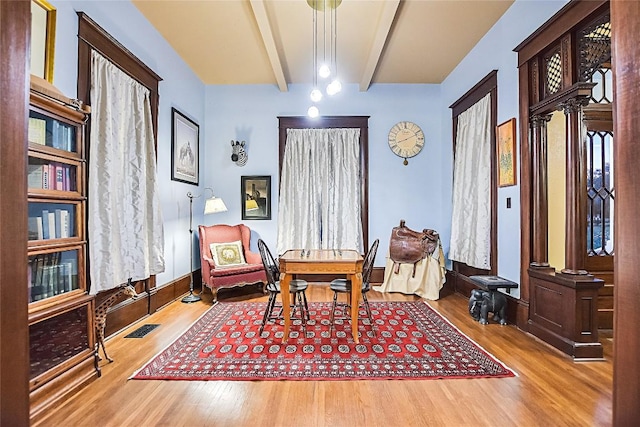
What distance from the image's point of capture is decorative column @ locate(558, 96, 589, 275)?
2.88 m

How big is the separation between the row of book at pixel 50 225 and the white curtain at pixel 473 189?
13.6 feet

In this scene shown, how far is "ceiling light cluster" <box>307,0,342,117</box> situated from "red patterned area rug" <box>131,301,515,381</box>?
92.9 inches

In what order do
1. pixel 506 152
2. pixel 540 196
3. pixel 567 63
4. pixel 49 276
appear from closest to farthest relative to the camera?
pixel 49 276 < pixel 567 63 < pixel 540 196 < pixel 506 152

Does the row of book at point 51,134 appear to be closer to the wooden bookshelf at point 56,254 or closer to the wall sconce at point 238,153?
the wooden bookshelf at point 56,254

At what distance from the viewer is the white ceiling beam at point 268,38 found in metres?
3.41

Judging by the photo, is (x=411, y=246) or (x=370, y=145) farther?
(x=370, y=145)

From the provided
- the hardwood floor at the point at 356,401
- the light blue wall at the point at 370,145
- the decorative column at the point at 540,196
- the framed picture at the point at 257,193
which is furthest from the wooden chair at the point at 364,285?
the framed picture at the point at 257,193

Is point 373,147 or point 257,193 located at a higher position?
point 373,147

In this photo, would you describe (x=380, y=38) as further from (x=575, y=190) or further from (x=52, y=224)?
(x=52, y=224)

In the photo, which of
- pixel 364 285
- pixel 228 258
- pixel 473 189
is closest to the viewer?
pixel 364 285

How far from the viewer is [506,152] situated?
3.79 m

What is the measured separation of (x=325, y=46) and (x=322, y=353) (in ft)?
12.0

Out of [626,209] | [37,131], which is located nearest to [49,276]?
[37,131]

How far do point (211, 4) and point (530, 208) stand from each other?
3.82 meters
